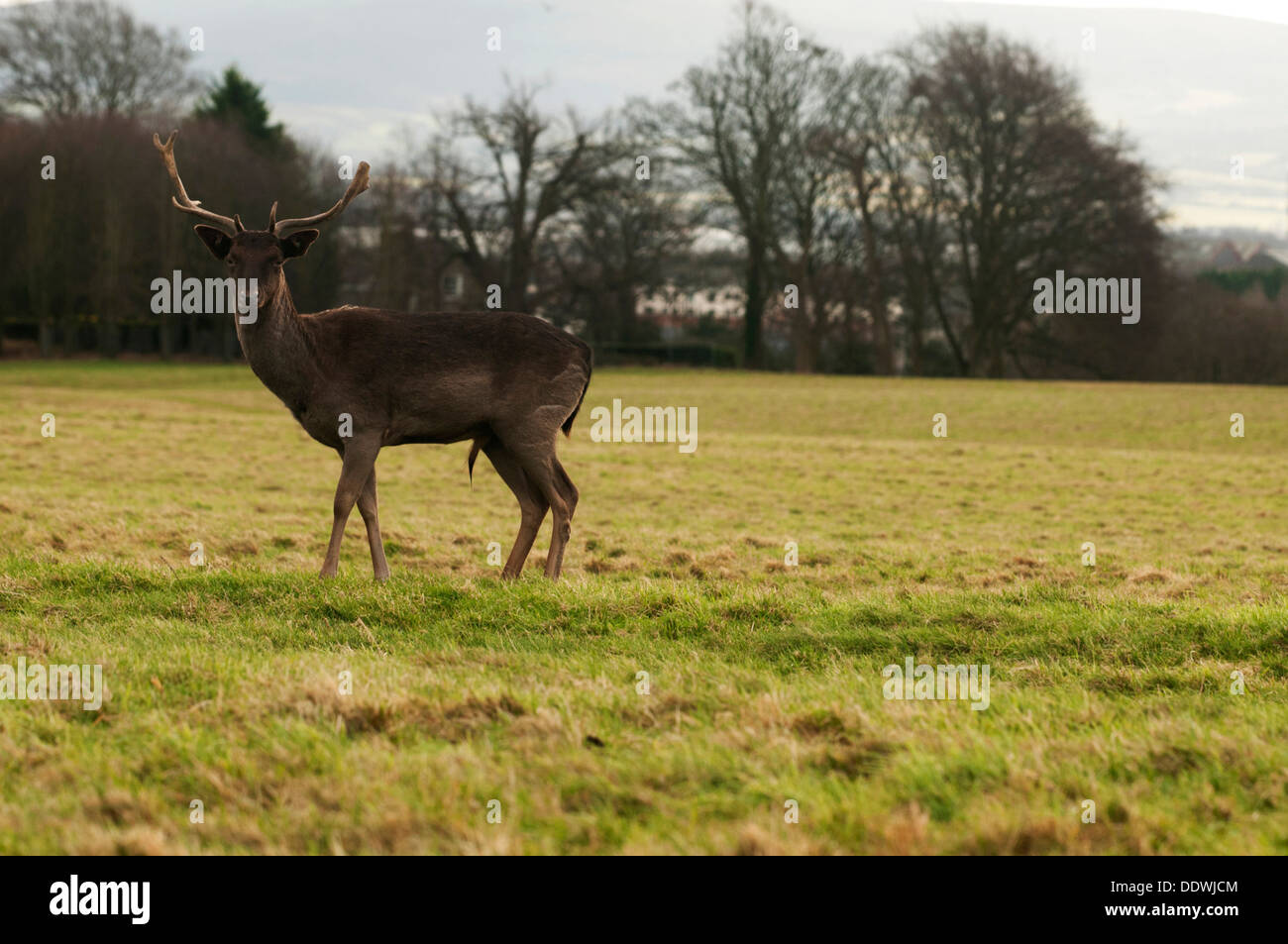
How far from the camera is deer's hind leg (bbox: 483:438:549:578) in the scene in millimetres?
9180

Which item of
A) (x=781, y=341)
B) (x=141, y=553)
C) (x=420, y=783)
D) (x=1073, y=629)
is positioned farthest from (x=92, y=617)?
(x=781, y=341)

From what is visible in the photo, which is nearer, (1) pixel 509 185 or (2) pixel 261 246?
(2) pixel 261 246

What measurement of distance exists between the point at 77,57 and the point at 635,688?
72984mm

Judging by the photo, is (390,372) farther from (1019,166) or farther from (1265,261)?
(1265,261)

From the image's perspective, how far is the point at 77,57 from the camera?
6681cm

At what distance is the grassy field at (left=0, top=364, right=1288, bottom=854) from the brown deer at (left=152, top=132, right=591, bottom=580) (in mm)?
892

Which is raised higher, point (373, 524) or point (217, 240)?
point (217, 240)

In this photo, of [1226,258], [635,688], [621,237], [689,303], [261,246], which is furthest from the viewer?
[1226,258]

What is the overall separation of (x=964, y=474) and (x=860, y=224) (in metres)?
40.3

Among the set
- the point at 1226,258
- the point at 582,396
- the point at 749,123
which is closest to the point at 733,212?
the point at 749,123

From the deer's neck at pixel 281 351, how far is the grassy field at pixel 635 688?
136cm

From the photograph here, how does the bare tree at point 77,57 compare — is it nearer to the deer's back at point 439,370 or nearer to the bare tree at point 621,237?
the bare tree at point 621,237

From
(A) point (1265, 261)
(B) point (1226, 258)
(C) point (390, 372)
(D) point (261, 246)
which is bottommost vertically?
(C) point (390, 372)

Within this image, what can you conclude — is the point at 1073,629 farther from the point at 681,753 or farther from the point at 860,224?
the point at 860,224
